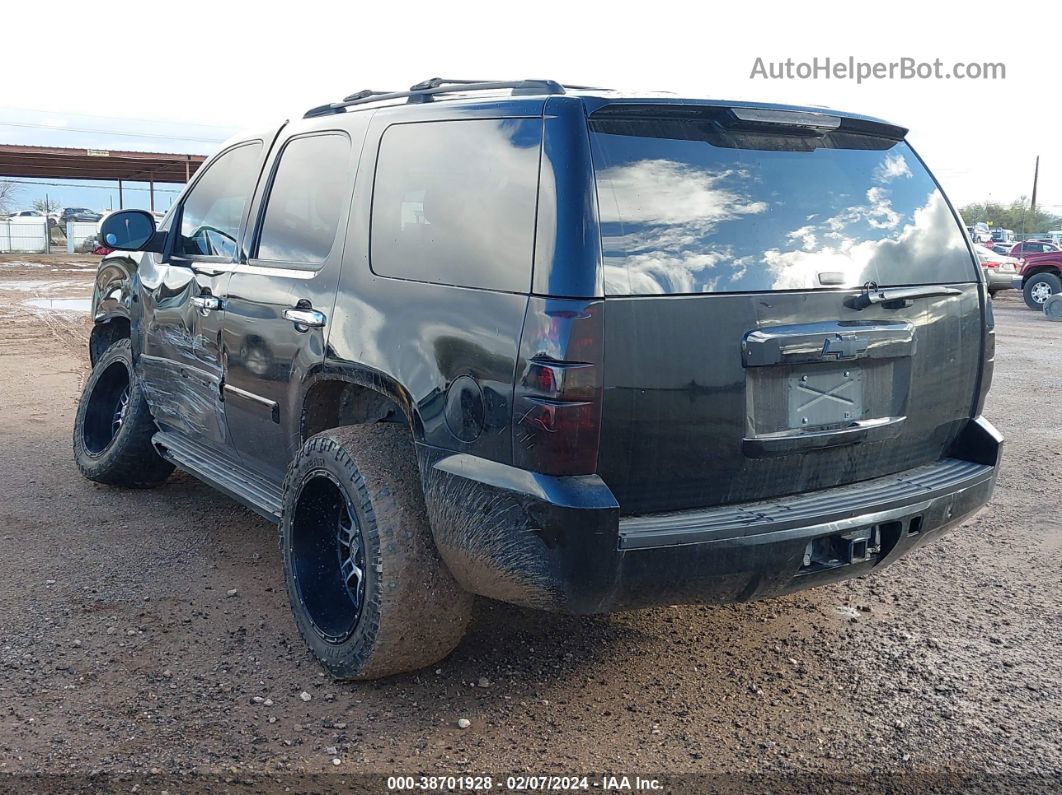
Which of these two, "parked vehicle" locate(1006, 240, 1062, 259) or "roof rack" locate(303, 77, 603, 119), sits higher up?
"roof rack" locate(303, 77, 603, 119)

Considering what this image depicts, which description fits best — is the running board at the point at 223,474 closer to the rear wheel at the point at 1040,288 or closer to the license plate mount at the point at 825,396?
the license plate mount at the point at 825,396

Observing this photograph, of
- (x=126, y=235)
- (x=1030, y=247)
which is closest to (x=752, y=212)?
(x=126, y=235)

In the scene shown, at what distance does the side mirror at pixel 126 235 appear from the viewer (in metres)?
4.92

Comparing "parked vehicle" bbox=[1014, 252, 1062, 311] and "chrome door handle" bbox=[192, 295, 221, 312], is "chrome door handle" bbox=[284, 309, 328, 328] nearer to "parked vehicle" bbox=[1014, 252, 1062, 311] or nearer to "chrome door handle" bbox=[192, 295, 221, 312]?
"chrome door handle" bbox=[192, 295, 221, 312]

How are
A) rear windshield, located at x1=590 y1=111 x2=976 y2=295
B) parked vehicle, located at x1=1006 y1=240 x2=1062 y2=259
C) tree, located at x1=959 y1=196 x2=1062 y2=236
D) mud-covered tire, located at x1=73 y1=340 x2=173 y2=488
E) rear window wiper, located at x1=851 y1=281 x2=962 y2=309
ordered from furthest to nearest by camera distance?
tree, located at x1=959 y1=196 x2=1062 y2=236, parked vehicle, located at x1=1006 y1=240 x2=1062 y2=259, mud-covered tire, located at x1=73 y1=340 x2=173 y2=488, rear window wiper, located at x1=851 y1=281 x2=962 y2=309, rear windshield, located at x1=590 y1=111 x2=976 y2=295

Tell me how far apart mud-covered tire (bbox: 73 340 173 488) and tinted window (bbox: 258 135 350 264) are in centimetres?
169

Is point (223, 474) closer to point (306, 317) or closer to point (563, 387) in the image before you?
point (306, 317)

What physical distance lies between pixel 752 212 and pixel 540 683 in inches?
66.6

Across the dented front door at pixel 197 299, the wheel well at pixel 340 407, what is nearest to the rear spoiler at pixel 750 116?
the wheel well at pixel 340 407

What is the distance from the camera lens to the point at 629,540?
273cm

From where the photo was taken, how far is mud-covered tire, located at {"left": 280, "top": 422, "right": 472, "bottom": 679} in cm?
315

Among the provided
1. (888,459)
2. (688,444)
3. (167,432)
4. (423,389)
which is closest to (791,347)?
(688,444)

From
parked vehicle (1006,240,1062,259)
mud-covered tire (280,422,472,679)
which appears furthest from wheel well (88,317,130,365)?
parked vehicle (1006,240,1062,259)

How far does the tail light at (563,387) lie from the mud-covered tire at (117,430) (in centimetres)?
325
